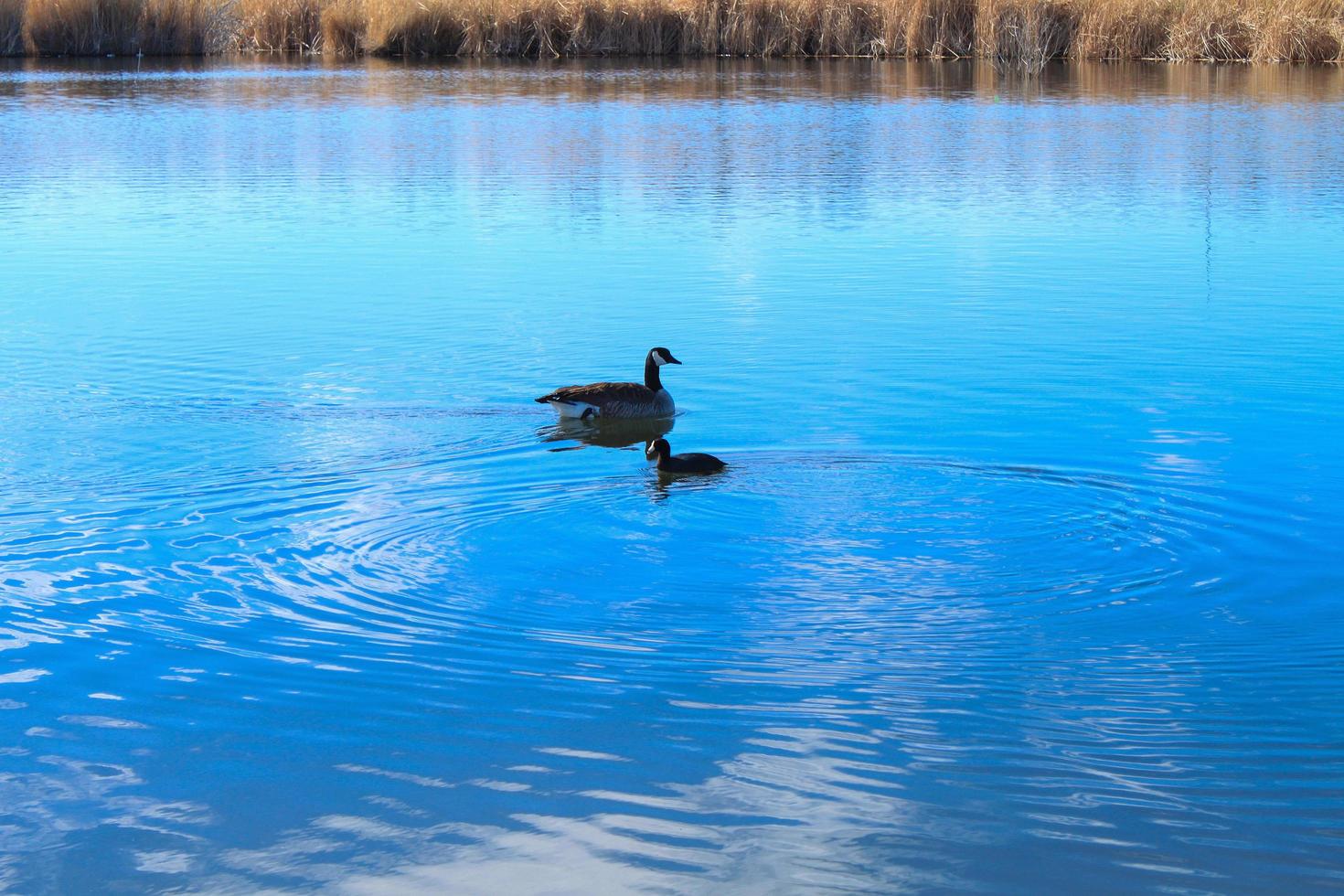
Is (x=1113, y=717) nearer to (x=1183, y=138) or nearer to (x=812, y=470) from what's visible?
(x=812, y=470)

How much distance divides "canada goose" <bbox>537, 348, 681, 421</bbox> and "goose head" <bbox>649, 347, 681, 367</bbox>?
0.24 metres

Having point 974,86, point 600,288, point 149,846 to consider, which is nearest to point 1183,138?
point 974,86

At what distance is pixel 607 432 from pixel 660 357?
827 millimetres

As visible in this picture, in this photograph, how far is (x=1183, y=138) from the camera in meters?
21.7

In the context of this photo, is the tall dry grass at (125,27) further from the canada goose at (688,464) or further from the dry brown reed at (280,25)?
the canada goose at (688,464)

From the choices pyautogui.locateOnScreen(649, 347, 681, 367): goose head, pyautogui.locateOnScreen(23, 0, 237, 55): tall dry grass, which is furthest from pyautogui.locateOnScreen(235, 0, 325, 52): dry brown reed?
pyautogui.locateOnScreen(649, 347, 681, 367): goose head

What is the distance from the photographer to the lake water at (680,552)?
427cm

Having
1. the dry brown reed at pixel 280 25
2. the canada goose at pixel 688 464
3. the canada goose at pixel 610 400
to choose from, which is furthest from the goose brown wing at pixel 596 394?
the dry brown reed at pixel 280 25

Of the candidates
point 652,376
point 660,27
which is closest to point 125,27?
point 660,27

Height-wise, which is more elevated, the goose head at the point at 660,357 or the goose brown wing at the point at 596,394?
the goose head at the point at 660,357

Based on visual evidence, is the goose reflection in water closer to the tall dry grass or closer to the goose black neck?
the goose black neck

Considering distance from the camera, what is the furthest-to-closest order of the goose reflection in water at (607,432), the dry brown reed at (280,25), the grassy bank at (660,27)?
the dry brown reed at (280,25)
the grassy bank at (660,27)
the goose reflection in water at (607,432)

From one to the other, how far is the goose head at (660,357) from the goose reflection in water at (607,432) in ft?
1.36

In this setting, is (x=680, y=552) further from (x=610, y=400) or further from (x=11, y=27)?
(x=11, y=27)
